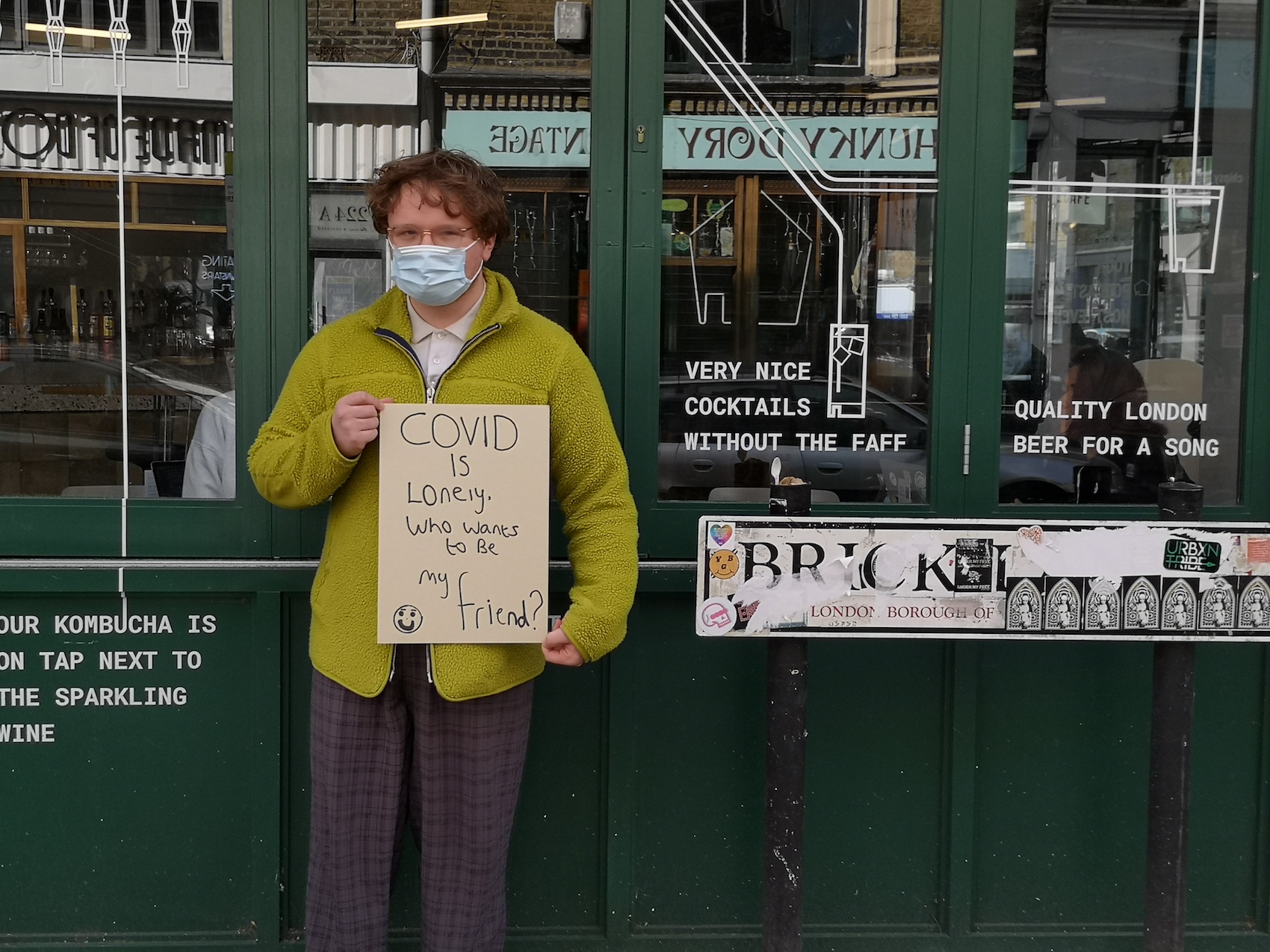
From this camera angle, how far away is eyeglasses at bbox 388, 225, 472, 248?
2.69 m

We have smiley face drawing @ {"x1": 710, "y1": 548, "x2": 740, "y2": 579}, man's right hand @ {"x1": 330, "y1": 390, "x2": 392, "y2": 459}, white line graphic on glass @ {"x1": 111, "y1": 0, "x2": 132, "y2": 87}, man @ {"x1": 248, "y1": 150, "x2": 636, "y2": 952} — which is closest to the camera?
man's right hand @ {"x1": 330, "y1": 390, "x2": 392, "y2": 459}

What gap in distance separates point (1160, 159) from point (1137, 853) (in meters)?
1.94

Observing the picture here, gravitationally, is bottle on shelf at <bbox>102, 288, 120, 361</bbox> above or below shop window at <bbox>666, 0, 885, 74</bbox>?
below

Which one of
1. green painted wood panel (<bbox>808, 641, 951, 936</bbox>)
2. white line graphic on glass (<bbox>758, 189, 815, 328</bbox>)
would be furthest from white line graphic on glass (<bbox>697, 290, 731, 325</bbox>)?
green painted wood panel (<bbox>808, 641, 951, 936</bbox>)

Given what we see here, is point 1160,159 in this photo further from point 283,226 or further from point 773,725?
point 283,226

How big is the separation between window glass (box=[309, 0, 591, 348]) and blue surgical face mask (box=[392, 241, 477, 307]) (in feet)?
2.45

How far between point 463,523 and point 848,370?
1.30 meters

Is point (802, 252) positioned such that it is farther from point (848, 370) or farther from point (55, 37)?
point (55, 37)

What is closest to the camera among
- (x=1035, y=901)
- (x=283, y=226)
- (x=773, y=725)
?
(x=773, y=725)

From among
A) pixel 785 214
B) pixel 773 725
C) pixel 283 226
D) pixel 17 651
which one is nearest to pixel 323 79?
pixel 283 226

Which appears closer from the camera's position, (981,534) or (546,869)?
(981,534)

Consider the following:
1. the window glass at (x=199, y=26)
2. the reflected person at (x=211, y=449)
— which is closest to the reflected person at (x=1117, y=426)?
the reflected person at (x=211, y=449)

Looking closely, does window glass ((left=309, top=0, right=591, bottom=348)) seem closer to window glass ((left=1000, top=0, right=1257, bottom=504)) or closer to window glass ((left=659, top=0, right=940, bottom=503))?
window glass ((left=659, top=0, right=940, bottom=503))

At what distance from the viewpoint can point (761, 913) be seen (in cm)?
355
